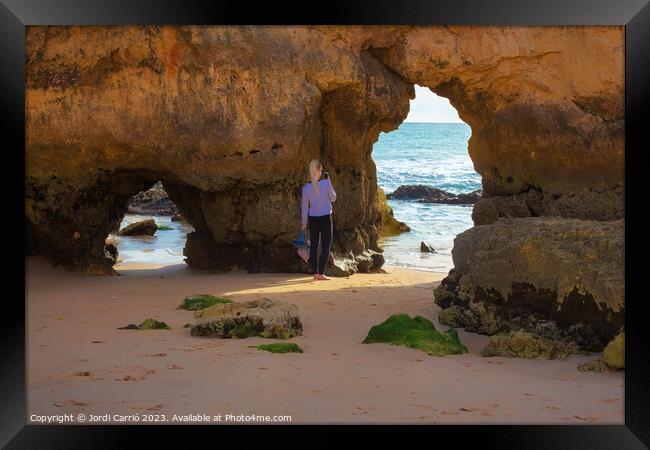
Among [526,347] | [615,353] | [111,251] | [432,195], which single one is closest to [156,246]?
[111,251]

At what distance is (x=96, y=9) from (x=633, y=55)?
10.7ft

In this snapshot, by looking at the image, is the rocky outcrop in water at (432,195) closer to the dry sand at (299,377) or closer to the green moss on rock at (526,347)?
the dry sand at (299,377)

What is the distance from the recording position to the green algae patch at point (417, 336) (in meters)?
6.37

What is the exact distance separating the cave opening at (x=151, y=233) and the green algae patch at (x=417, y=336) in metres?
5.94

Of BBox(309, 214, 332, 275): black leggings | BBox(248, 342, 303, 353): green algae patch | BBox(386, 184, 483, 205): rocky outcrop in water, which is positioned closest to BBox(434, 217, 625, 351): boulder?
BBox(248, 342, 303, 353): green algae patch

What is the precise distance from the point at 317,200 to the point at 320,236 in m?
0.61

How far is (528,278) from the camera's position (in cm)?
680

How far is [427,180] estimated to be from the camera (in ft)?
141

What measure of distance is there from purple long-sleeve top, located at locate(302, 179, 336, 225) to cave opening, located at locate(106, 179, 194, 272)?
2913 millimetres

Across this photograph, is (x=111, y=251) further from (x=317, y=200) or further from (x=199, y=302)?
(x=199, y=302)

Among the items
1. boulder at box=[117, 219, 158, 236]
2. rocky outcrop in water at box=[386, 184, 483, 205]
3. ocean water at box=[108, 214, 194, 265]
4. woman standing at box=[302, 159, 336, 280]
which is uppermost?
rocky outcrop in water at box=[386, 184, 483, 205]

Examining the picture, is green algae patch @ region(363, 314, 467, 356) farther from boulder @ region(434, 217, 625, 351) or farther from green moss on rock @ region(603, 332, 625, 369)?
green moss on rock @ region(603, 332, 625, 369)

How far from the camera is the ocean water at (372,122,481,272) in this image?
18.5 metres

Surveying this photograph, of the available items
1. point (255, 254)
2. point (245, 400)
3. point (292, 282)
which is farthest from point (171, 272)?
point (245, 400)
